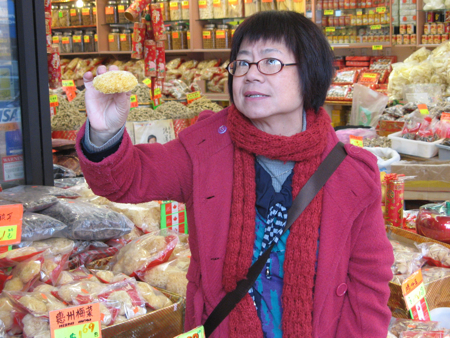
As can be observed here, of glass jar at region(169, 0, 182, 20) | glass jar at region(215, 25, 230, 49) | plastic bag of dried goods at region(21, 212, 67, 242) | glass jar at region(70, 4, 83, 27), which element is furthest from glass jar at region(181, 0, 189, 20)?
plastic bag of dried goods at region(21, 212, 67, 242)

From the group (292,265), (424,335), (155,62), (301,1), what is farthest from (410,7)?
(292,265)

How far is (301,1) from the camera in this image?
5.37 meters

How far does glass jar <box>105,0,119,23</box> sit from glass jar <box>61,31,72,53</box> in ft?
2.36

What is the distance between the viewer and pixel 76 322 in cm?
106

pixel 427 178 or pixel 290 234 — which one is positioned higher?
pixel 290 234

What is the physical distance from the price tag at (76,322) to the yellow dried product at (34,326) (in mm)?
132

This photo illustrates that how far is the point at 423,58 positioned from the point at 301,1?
150 centimetres

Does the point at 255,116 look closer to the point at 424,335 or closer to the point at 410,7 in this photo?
the point at 424,335

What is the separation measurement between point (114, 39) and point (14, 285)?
5.41 m

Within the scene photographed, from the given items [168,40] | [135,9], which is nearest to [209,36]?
[168,40]

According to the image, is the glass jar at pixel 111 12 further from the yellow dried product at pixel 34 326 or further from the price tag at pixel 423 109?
the yellow dried product at pixel 34 326

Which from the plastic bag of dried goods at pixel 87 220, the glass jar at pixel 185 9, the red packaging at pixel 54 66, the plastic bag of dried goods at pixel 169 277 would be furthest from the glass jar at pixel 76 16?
the plastic bag of dried goods at pixel 169 277

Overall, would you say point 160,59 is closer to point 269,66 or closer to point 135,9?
point 135,9

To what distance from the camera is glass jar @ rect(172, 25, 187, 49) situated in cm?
595
